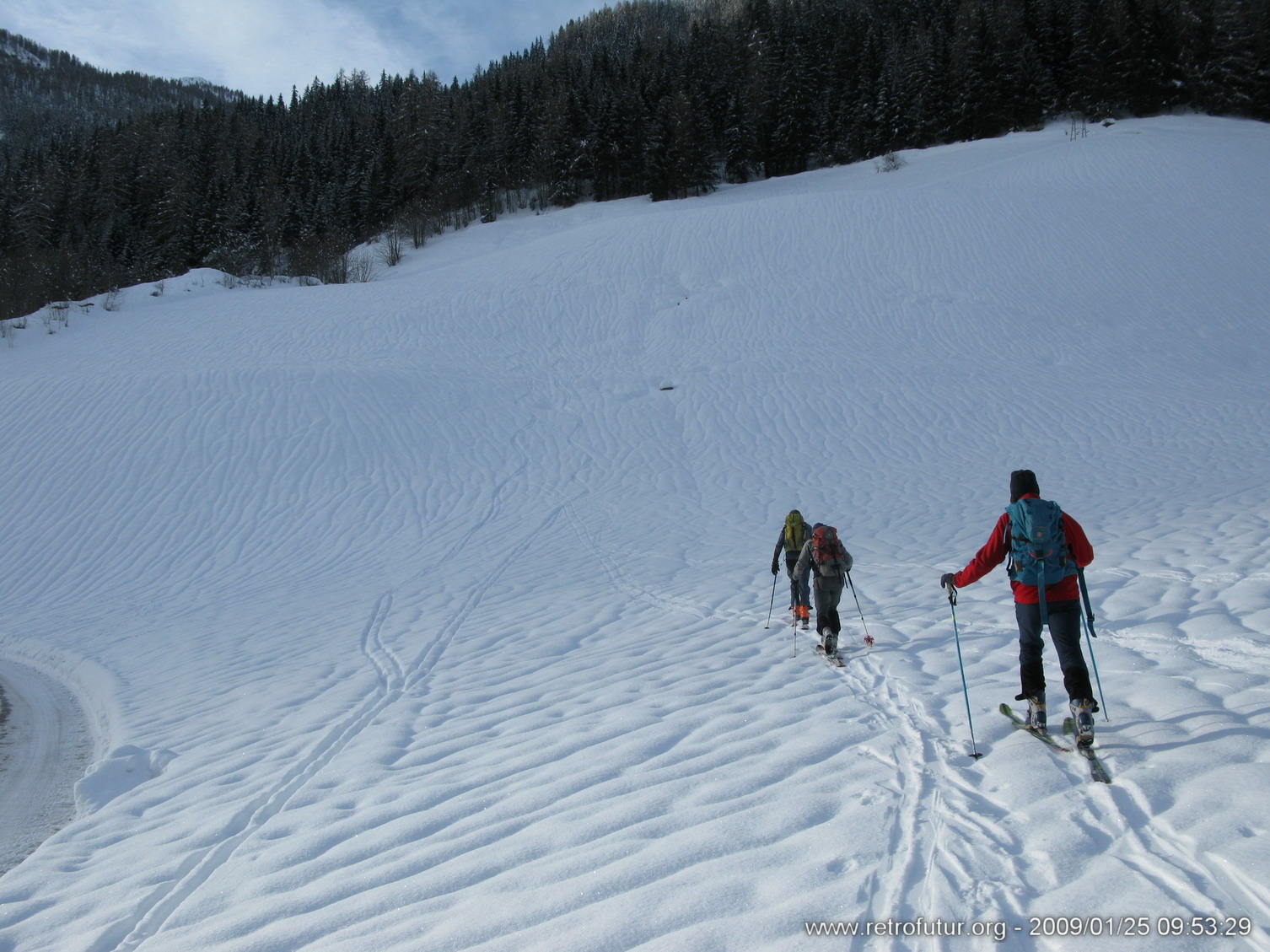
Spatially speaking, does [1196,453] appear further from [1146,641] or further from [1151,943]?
[1151,943]

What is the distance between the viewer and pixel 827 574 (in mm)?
6105

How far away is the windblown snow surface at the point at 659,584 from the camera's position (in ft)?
9.19

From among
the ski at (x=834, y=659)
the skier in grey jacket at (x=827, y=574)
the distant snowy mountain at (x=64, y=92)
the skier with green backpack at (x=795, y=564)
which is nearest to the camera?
the ski at (x=834, y=659)

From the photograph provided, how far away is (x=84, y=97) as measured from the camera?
5413 inches

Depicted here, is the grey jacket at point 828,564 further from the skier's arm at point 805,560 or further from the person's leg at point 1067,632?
the person's leg at point 1067,632

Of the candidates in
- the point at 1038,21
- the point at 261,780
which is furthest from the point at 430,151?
the point at 261,780

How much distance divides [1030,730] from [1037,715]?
0.11 metres

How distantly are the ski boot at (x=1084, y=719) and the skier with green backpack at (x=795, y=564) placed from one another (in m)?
3.30

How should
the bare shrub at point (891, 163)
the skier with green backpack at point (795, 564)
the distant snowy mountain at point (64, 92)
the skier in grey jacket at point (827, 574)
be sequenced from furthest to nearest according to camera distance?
the distant snowy mountain at point (64, 92)
the bare shrub at point (891, 163)
the skier with green backpack at point (795, 564)
the skier in grey jacket at point (827, 574)

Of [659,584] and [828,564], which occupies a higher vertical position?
[828,564]

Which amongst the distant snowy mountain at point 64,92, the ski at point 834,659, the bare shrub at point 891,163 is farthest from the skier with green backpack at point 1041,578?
the distant snowy mountain at point 64,92

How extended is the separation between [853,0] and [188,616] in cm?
9351
